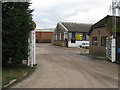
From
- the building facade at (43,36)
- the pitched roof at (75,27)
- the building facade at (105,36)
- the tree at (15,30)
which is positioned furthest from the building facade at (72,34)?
the tree at (15,30)

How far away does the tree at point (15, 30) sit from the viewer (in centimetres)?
943

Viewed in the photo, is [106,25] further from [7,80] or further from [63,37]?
[63,37]

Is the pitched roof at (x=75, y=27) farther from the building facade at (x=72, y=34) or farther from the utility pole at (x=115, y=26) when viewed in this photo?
the utility pole at (x=115, y=26)

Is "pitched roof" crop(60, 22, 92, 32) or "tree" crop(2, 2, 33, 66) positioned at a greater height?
"pitched roof" crop(60, 22, 92, 32)

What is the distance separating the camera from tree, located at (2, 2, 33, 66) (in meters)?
9.43

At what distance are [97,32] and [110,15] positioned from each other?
2.91m

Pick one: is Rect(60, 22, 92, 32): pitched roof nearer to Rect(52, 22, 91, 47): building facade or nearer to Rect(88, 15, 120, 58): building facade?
Rect(52, 22, 91, 47): building facade

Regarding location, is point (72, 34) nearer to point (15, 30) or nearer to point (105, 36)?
point (105, 36)

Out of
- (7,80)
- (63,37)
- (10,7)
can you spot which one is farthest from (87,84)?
(63,37)

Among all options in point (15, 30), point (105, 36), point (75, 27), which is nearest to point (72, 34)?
point (75, 27)

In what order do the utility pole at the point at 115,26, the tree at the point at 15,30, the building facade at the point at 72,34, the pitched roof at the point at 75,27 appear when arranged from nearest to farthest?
the tree at the point at 15,30 → the utility pole at the point at 115,26 → the building facade at the point at 72,34 → the pitched roof at the point at 75,27

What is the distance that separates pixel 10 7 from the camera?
→ 9969 millimetres

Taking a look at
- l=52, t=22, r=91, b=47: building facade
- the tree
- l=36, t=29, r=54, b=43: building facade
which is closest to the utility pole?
the tree

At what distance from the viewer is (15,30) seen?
9531mm
